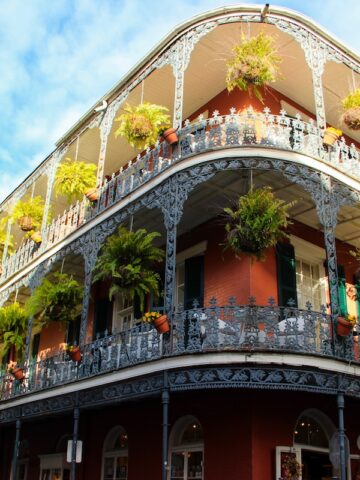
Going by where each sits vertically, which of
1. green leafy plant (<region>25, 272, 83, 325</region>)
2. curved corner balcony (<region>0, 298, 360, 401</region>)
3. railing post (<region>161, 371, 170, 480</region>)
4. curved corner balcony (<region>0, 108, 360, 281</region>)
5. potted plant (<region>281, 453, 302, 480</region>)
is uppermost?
curved corner balcony (<region>0, 108, 360, 281</region>)

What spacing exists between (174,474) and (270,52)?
26.2ft

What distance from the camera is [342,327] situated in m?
8.45

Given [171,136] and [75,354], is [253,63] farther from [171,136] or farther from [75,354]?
[75,354]

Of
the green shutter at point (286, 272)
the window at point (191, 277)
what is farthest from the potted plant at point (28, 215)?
the green shutter at point (286, 272)

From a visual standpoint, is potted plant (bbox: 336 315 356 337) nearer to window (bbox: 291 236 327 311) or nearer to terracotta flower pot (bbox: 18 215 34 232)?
window (bbox: 291 236 327 311)

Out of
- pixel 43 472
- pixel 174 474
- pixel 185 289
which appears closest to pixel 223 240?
A: pixel 185 289

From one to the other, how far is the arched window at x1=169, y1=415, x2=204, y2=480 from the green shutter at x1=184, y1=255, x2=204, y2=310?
2.33m

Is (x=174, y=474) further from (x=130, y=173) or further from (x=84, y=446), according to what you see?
(x=130, y=173)

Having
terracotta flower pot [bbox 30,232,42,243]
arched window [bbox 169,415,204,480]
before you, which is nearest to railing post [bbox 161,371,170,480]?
arched window [bbox 169,415,204,480]

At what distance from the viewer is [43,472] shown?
47.2 ft

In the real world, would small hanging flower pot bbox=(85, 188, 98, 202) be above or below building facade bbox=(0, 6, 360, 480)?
above

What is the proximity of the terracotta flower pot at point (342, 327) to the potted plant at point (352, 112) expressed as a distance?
159 inches

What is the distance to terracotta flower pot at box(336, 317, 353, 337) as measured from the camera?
27.7 ft

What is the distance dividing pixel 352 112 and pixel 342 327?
4291 millimetres
